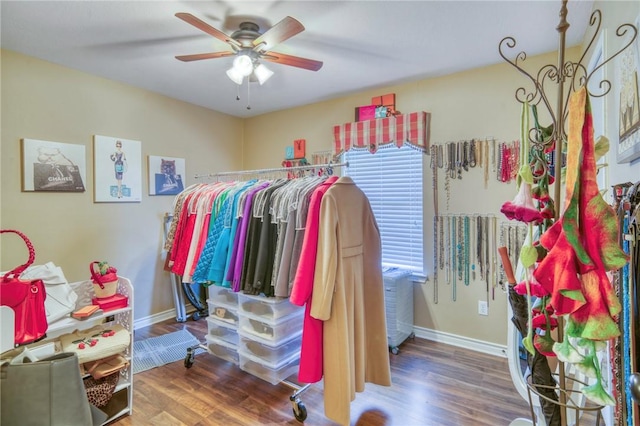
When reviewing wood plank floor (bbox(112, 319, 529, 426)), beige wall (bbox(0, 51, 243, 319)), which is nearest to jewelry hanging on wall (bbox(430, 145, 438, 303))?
wood plank floor (bbox(112, 319, 529, 426))

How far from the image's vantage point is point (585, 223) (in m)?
0.77

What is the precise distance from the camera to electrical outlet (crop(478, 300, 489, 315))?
2818mm

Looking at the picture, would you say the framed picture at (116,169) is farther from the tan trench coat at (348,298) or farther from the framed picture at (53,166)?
the tan trench coat at (348,298)

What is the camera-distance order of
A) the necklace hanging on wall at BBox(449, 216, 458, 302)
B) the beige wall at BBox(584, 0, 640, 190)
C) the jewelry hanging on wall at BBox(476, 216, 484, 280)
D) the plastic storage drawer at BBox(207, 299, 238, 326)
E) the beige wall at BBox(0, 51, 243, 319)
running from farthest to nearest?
the necklace hanging on wall at BBox(449, 216, 458, 302), the jewelry hanging on wall at BBox(476, 216, 484, 280), the beige wall at BBox(0, 51, 243, 319), the plastic storage drawer at BBox(207, 299, 238, 326), the beige wall at BBox(584, 0, 640, 190)

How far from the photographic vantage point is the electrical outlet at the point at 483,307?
282cm

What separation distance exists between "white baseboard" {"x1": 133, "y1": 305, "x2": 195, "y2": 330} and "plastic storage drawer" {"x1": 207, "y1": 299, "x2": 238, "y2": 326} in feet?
4.55

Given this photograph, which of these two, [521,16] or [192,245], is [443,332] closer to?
[192,245]

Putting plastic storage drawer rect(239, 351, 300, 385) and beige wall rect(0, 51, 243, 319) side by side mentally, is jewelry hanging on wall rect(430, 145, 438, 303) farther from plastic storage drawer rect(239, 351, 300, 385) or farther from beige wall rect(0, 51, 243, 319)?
beige wall rect(0, 51, 243, 319)

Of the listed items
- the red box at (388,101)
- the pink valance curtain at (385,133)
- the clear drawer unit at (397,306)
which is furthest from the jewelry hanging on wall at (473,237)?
the red box at (388,101)

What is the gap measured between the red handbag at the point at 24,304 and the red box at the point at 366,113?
9.44 ft

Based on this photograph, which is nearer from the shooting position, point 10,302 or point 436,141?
point 10,302

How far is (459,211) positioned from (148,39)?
9.42ft

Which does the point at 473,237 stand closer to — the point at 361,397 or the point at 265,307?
the point at 361,397

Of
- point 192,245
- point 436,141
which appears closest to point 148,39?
point 192,245
